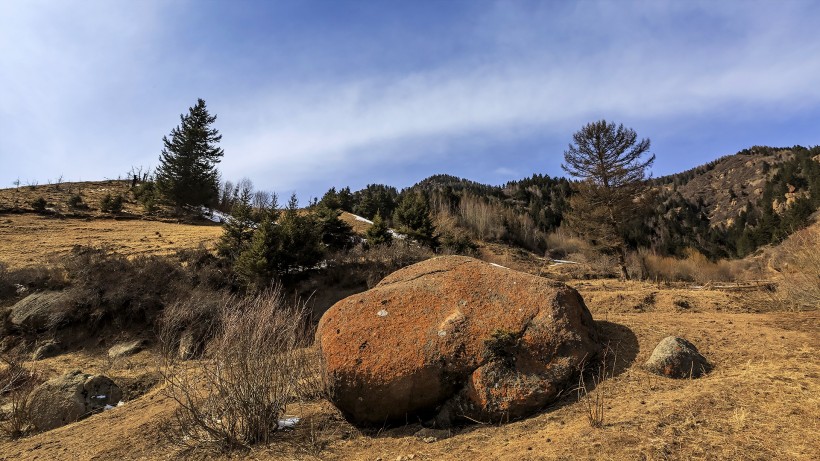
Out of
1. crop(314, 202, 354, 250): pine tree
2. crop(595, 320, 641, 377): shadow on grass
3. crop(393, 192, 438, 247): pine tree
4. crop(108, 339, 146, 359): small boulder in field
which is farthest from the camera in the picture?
crop(393, 192, 438, 247): pine tree

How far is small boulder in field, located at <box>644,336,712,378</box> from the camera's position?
4.84 metres

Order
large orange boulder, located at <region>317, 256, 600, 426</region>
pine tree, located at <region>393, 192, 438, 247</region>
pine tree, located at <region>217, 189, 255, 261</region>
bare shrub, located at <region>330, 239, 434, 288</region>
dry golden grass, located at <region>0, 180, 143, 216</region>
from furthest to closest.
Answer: dry golden grass, located at <region>0, 180, 143, 216</region> → pine tree, located at <region>393, 192, 438, 247</region> → pine tree, located at <region>217, 189, 255, 261</region> → bare shrub, located at <region>330, 239, 434, 288</region> → large orange boulder, located at <region>317, 256, 600, 426</region>

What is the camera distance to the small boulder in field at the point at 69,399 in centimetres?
707

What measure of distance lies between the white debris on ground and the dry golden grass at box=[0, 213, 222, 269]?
19.1m

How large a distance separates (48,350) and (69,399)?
24.9 feet

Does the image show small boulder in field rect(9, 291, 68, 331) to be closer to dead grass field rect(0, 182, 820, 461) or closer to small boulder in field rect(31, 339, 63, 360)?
small boulder in field rect(31, 339, 63, 360)

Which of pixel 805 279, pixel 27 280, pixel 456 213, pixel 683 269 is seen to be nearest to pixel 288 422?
pixel 805 279

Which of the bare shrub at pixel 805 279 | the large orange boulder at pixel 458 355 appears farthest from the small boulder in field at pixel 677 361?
the bare shrub at pixel 805 279

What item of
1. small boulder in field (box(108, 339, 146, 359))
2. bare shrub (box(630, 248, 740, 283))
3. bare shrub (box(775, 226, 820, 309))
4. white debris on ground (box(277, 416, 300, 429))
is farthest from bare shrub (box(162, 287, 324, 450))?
bare shrub (box(630, 248, 740, 283))

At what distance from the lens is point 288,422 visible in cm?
479

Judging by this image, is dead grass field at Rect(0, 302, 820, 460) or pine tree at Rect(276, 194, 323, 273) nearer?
dead grass field at Rect(0, 302, 820, 460)

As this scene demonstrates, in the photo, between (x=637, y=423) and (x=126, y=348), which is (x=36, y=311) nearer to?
(x=126, y=348)

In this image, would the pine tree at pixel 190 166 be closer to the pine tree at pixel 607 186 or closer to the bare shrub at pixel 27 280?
the bare shrub at pixel 27 280

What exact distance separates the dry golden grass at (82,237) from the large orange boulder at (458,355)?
64.1 feet
